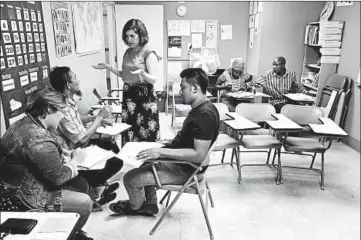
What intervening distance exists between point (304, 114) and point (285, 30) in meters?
2.27

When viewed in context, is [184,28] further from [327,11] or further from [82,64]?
[82,64]

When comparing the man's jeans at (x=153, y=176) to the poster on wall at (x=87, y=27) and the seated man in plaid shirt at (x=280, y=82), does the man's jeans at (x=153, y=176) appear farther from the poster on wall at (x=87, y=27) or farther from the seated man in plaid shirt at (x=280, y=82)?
the seated man in plaid shirt at (x=280, y=82)

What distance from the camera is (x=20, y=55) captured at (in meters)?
1.93

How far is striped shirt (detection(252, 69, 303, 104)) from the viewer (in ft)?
14.1

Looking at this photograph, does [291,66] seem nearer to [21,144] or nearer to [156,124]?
[156,124]

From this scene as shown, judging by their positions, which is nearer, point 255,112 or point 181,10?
point 255,112

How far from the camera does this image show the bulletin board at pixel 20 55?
5.83 feet

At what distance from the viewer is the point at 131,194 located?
2.18 m

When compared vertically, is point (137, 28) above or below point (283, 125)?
above

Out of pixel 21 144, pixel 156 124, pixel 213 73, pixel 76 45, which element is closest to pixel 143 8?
pixel 213 73

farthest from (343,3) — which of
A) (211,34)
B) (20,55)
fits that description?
(20,55)

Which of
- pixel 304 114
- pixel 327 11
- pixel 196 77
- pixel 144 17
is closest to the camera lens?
pixel 196 77

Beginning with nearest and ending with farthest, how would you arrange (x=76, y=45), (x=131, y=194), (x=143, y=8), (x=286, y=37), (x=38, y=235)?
(x=38, y=235), (x=131, y=194), (x=76, y=45), (x=286, y=37), (x=143, y=8)

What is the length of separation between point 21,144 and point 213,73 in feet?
14.2
